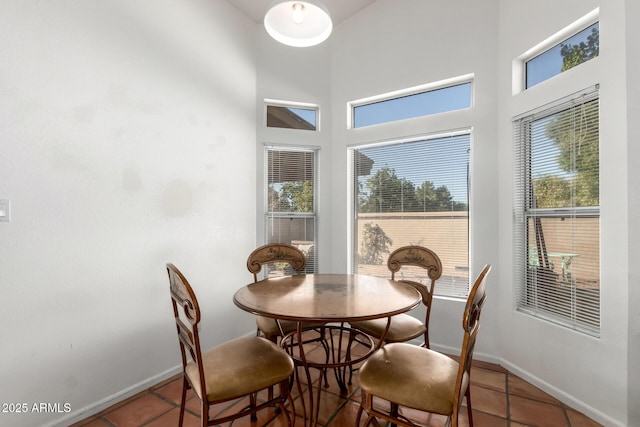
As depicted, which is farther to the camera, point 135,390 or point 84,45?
point 135,390

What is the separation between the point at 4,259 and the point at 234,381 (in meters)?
1.39

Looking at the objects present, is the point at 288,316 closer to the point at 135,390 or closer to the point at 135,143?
the point at 135,390

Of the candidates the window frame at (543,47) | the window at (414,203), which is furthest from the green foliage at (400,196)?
the window frame at (543,47)

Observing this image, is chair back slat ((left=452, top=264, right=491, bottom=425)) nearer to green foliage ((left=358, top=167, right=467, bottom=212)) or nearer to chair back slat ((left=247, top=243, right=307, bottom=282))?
chair back slat ((left=247, top=243, right=307, bottom=282))

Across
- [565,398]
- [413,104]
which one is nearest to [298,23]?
[413,104]

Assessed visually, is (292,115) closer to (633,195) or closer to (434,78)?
(434,78)

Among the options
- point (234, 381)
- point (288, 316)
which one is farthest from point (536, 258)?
point (234, 381)

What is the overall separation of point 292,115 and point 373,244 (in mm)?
1704

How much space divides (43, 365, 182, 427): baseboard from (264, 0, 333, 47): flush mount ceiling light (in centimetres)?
254

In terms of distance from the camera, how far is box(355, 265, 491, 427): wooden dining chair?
120 centimetres

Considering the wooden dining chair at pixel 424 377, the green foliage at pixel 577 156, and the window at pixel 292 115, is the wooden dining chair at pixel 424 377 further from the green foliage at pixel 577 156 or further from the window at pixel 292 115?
the window at pixel 292 115

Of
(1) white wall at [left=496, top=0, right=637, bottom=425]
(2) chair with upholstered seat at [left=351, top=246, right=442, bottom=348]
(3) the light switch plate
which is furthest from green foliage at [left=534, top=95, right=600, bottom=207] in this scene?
(3) the light switch plate

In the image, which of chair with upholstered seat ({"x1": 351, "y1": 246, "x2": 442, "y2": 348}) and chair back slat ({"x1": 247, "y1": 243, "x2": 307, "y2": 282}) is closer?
chair with upholstered seat ({"x1": 351, "y1": 246, "x2": 442, "y2": 348})

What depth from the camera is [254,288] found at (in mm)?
1956
